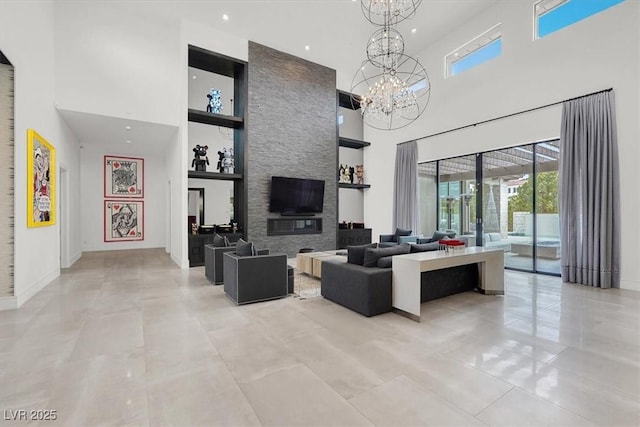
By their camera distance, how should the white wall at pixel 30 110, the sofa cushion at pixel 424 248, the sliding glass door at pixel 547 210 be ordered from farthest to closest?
the sliding glass door at pixel 547 210 → the sofa cushion at pixel 424 248 → the white wall at pixel 30 110

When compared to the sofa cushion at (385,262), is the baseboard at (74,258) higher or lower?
lower

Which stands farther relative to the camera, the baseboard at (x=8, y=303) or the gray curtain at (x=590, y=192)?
the gray curtain at (x=590, y=192)

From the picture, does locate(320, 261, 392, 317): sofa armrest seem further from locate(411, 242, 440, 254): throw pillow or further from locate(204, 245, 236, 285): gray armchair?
locate(204, 245, 236, 285): gray armchair

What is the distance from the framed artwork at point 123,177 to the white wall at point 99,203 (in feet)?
0.41

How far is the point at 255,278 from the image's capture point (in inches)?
166

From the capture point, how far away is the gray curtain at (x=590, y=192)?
5.03 meters

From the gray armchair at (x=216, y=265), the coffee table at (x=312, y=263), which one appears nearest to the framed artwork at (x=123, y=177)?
the gray armchair at (x=216, y=265)

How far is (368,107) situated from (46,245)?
6210 mm

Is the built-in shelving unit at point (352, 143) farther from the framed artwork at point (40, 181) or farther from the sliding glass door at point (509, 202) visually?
the framed artwork at point (40, 181)

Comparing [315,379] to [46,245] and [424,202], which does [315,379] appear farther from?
[424,202]

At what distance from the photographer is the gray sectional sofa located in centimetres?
362

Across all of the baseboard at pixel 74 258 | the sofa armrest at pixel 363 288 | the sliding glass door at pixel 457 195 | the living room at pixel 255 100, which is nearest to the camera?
the sofa armrest at pixel 363 288

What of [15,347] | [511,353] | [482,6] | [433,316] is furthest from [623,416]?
[482,6]

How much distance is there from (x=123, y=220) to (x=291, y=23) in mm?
8223
